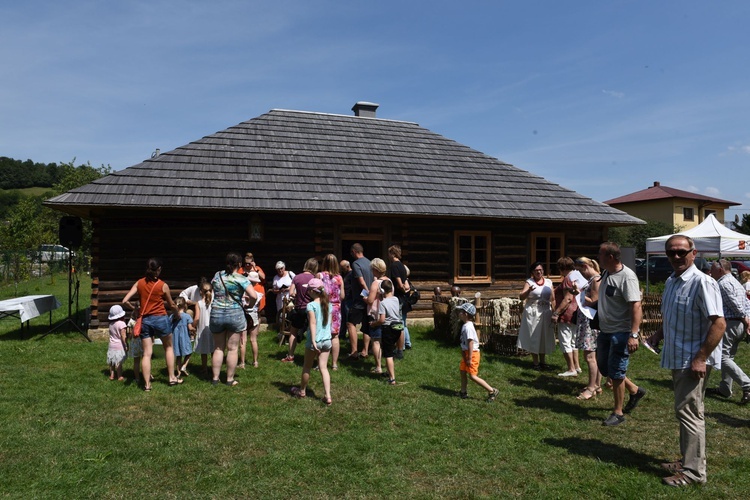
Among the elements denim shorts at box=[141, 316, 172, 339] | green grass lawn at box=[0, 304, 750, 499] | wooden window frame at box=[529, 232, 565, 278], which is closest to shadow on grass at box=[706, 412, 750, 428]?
green grass lawn at box=[0, 304, 750, 499]

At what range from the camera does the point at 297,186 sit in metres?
11.4

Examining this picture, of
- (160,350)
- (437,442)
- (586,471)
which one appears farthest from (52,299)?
(586,471)

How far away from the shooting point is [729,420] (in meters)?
5.41

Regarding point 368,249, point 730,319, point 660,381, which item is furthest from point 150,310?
point 368,249

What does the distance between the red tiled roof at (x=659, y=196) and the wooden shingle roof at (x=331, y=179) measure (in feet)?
115

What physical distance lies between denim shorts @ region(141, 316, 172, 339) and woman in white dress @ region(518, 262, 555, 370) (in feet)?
16.8

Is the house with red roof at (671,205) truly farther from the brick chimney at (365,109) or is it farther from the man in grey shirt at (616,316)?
the man in grey shirt at (616,316)

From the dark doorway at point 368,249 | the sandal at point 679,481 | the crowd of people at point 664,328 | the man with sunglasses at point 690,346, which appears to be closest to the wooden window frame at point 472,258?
the dark doorway at point 368,249

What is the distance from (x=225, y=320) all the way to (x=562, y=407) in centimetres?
425

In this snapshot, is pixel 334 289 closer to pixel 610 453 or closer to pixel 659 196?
pixel 610 453

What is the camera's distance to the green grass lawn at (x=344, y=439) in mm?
3865

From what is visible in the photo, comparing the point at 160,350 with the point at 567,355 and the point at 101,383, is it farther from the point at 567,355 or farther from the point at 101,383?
the point at 567,355

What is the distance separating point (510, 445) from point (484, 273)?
8303mm

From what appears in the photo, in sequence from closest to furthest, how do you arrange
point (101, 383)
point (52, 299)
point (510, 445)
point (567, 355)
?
point (510, 445), point (101, 383), point (567, 355), point (52, 299)
